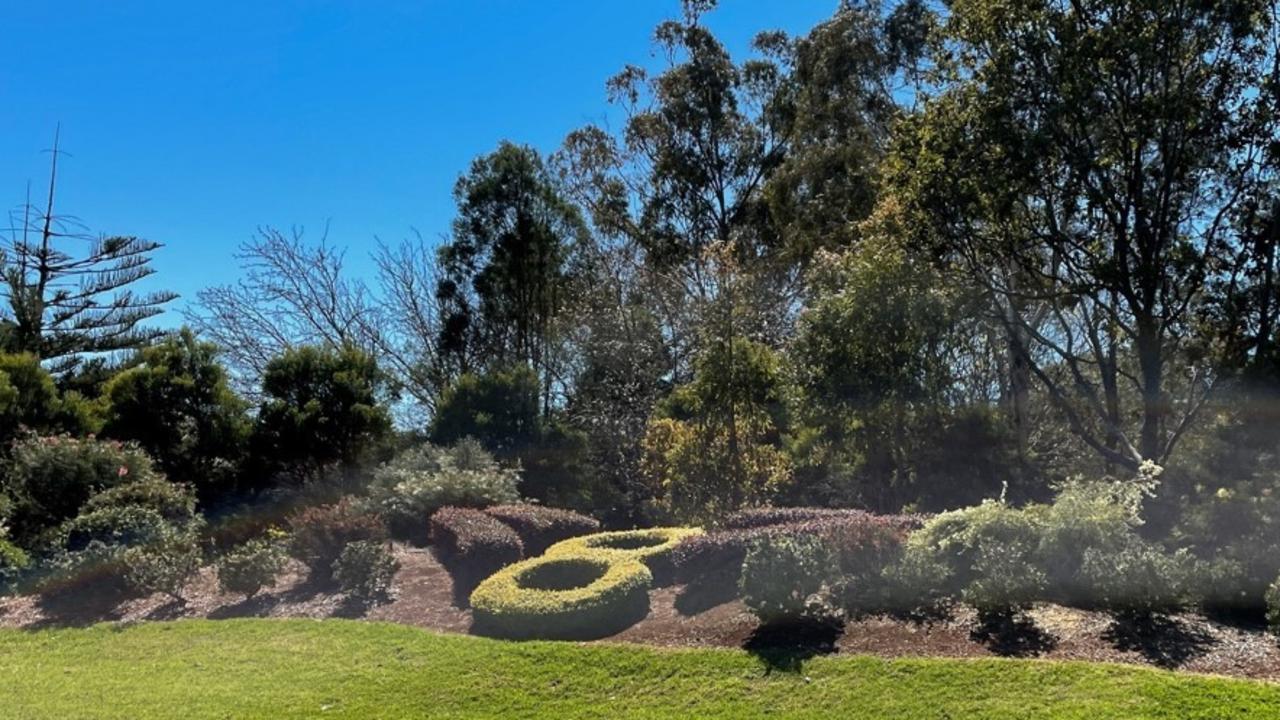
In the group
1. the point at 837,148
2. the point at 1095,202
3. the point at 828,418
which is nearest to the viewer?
the point at 1095,202

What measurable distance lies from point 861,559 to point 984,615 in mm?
1107

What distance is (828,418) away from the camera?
10508 mm

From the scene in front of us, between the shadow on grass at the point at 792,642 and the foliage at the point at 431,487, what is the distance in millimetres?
6064

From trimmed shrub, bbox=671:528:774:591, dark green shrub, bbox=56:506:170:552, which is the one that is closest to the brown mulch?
trimmed shrub, bbox=671:528:774:591

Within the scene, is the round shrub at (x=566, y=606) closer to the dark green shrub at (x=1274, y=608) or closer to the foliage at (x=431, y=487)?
the foliage at (x=431, y=487)

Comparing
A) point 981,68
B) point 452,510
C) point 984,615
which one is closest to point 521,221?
point 452,510

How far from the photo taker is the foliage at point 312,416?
1483 cm

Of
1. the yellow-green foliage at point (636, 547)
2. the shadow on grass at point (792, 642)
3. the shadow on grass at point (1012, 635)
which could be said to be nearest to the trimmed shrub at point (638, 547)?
the yellow-green foliage at point (636, 547)

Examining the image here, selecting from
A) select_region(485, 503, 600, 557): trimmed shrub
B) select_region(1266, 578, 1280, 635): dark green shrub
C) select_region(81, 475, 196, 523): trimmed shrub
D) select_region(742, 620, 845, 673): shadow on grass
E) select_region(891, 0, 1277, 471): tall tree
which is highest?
select_region(891, 0, 1277, 471): tall tree

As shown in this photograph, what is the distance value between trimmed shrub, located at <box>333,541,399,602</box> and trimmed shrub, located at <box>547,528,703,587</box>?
65.5 inches

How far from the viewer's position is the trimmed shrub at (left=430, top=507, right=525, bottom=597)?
905 centimetres

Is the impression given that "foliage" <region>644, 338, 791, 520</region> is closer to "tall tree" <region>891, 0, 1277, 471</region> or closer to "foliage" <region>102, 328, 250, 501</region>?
"tall tree" <region>891, 0, 1277, 471</region>

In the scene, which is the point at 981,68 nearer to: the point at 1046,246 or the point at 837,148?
the point at 1046,246

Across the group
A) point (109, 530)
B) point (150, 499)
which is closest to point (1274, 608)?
point (109, 530)
